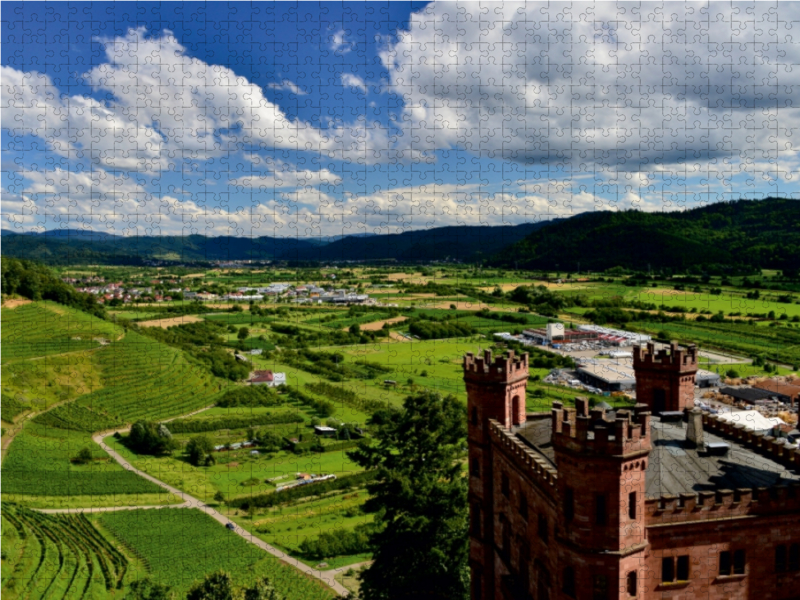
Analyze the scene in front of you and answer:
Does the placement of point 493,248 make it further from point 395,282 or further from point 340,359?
point 340,359

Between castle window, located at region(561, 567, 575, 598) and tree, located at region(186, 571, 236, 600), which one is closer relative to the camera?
castle window, located at region(561, 567, 575, 598)

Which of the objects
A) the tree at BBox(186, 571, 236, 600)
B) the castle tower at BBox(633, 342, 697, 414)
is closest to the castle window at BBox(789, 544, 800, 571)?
the castle tower at BBox(633, 342, 697, 414)

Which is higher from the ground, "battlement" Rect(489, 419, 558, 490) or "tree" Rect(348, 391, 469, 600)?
"battlement" Rect(489, 419, 558, 490)

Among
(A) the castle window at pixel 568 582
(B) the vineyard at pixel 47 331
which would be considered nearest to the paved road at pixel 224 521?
(B) the vineyard at pixel 47 331

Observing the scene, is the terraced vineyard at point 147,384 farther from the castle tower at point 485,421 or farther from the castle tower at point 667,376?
the castle tower at point 667,376

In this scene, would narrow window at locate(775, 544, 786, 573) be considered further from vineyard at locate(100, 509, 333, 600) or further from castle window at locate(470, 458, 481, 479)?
vineyard at locate(100, 509, 333, 600)

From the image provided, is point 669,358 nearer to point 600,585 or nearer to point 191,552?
point 600,585

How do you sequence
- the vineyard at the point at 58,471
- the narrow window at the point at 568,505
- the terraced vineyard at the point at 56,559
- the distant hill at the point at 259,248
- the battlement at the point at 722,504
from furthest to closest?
the distant hill at the point at 259,248 → the vineyard at the point at 58,471 → the terraced vineyard at the point at 56,559 → the battlement at the point at 722,504 → the narrow window at the point at 568,505
